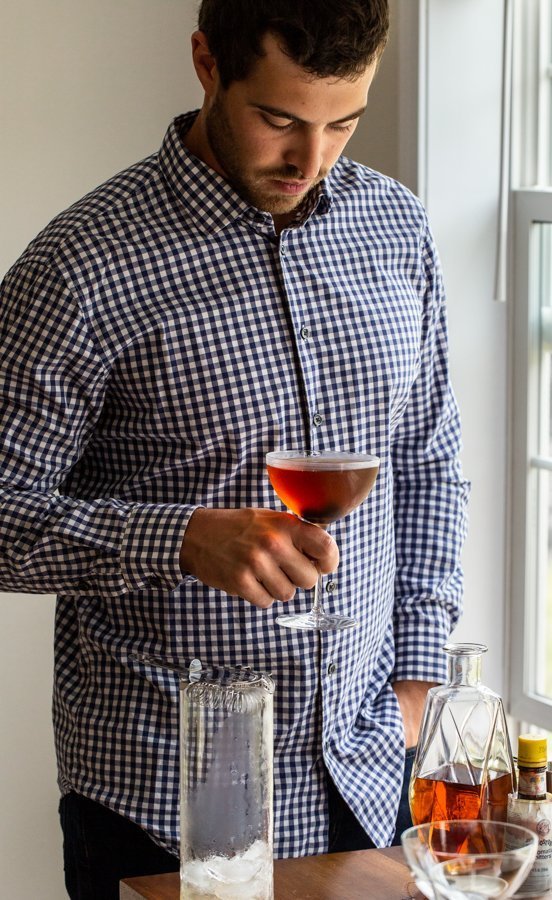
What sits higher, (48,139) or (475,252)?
(48,139)

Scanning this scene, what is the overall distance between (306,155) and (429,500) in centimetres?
65

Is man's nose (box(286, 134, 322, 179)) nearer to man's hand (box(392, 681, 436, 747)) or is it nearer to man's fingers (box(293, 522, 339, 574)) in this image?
man's fingers (box(293, 522, 339, 574))

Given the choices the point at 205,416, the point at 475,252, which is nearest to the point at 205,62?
the point at 205,416

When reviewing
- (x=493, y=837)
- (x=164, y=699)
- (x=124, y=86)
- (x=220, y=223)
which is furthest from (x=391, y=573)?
(x=124, y=86)

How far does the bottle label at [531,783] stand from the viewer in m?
1.27

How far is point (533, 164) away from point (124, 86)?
3.22 feet

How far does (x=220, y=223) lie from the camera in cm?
173

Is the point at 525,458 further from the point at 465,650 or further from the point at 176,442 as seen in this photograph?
the point at 465,650

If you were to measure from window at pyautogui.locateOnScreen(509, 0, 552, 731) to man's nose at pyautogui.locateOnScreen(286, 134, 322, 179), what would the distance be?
3.19 feet

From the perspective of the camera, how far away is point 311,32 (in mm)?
1527

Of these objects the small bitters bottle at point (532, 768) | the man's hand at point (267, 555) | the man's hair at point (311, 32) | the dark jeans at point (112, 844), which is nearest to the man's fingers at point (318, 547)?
the man's hand at point (267, 555)

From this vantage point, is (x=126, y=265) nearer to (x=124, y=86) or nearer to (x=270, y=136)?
(x=270, y=136)

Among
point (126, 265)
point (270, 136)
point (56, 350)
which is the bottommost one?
point (56, 350)

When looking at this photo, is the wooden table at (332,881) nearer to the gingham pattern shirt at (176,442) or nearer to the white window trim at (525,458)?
the gingham pattern shirt at (176,442)
